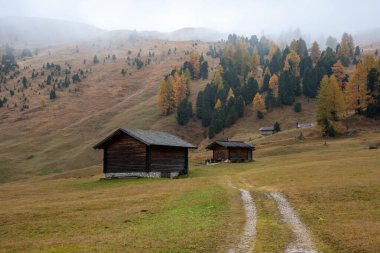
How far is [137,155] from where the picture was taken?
53812 millimetres

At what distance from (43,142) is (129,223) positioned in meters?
120

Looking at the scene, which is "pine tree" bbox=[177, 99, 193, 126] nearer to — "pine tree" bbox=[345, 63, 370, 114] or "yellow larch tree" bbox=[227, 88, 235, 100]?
"yellow larch tree" bbox=[227, 88, 235, 100]

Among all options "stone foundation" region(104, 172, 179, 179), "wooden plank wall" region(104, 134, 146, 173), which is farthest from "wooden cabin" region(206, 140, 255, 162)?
"wooden plank wall" region(104, 134, 146, 173)

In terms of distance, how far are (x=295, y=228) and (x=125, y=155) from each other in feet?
126

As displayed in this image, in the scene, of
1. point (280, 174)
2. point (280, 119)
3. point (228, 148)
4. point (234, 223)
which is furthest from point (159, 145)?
point (280, 119)

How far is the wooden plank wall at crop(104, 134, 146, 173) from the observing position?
5356 centimetres

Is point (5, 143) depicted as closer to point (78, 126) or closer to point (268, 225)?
point (78, 126)

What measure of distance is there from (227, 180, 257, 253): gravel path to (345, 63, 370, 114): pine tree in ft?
288

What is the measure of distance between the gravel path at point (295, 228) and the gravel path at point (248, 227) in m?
1.55

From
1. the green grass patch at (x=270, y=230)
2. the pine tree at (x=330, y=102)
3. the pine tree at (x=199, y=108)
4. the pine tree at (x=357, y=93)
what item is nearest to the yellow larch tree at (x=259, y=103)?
the pine tree at (x=199, y=108)

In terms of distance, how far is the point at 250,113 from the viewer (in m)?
144

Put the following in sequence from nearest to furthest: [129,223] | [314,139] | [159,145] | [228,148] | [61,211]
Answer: [129,223]
[61,211]
[159,145]
[228,148]
[314,139]

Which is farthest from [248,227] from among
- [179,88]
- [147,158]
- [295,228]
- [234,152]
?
[179,88]

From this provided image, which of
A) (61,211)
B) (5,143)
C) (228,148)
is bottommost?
(5,143)
